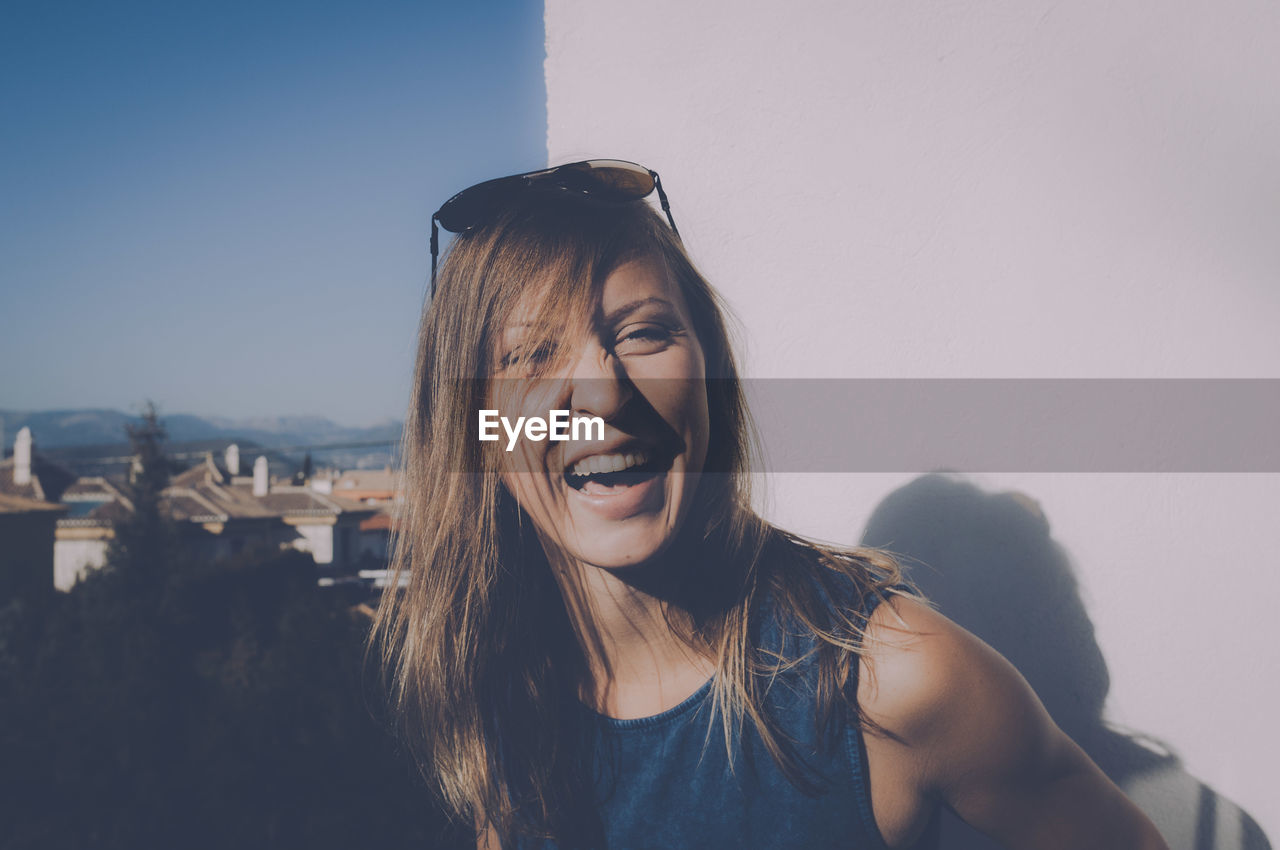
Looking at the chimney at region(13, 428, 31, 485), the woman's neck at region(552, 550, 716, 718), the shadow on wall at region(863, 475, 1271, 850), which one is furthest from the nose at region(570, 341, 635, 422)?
the chimney at region(13, 428, 31, 485)

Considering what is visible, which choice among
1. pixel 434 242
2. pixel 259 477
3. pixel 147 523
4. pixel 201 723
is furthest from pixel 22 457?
pixel 434 242

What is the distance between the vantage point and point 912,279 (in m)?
1.17

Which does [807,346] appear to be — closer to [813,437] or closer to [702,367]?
[813,437]

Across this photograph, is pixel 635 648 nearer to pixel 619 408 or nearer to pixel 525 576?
pixel 525 576

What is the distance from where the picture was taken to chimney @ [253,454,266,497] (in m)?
14.2

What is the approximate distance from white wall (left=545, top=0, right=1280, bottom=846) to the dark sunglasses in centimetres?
28

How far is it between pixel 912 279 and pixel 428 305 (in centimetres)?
86

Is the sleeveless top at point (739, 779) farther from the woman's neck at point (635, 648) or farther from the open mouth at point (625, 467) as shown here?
the open mouth at point (625, 467)

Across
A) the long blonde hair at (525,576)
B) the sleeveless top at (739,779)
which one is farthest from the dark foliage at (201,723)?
the sleeveless top at (739,779)

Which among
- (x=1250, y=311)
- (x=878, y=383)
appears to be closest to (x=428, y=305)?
(x=878, y=383)

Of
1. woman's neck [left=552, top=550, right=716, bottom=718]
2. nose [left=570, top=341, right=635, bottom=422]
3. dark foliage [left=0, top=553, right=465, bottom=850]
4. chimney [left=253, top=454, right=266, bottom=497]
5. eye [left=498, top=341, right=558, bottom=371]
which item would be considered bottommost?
dark foliage [left=0, top=553, right=465, bottom=850]

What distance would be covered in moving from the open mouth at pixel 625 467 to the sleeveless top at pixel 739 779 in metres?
0.29

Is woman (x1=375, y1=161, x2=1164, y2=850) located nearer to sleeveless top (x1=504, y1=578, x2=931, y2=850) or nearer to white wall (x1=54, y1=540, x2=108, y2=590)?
sleeveless top (x1=504, y1=578, x2=931, y2=850)

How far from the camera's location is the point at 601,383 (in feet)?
2.80
